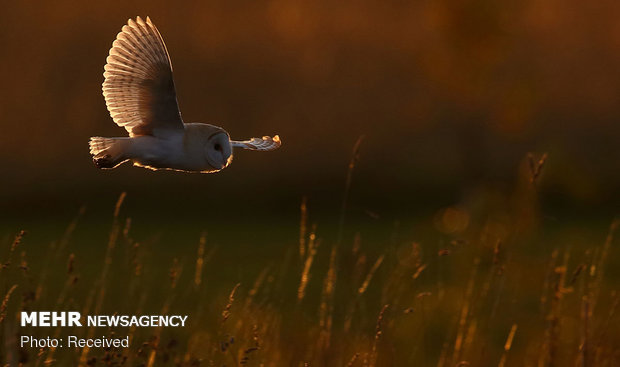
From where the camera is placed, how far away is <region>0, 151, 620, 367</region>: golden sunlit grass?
297 cm

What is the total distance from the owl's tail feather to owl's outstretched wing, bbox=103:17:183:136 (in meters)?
0.07

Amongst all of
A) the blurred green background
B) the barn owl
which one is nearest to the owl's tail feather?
the barn owl

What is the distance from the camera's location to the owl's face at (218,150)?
2283mm

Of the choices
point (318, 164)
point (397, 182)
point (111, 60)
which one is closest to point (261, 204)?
point (318, 164)

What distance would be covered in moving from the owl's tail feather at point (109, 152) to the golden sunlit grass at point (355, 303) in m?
0.43

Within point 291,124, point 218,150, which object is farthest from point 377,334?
point 291,124

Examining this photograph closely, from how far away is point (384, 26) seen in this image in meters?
11.9

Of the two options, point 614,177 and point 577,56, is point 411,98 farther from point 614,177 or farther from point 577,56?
point 614,177

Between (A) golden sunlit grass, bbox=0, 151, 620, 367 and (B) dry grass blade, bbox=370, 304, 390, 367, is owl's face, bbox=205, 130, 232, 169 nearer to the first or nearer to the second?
(A) golden sunlit grass, bbox=0, 151, 620, 367

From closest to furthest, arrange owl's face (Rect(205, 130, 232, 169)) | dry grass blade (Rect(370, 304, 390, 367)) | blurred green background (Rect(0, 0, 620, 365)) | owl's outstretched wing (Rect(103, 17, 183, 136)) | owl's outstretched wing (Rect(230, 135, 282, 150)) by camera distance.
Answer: owl's face (Rect(205, 130, 232, 169)) → owl's outstretched wing (Rect(103, 17, 183, 136)) → dry grass blade (Rect(370, 304, 390, 367)) → owl's outstretched wing (Rect(230, 135, 282, 150)) → blurred green background (Rect(0, 0, 620, 365))

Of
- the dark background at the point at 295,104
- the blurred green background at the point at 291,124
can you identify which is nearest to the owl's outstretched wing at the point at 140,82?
the blurred green background at the point at 291,124

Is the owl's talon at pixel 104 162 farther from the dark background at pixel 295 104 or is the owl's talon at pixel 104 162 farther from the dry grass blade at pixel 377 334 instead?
the dark background at pixel 295 104

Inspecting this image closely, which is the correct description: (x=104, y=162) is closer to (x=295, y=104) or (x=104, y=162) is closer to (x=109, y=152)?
(x=109, y=152)

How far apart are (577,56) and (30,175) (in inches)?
240
